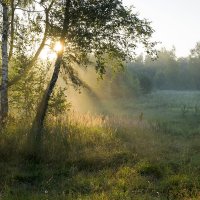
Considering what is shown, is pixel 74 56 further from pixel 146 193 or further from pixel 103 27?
pixel 146 193

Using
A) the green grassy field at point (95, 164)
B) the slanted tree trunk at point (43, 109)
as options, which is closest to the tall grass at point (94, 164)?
the green grassy field at point (95, 164)

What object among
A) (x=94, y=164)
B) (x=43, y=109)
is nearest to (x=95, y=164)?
(x=94, y=164)

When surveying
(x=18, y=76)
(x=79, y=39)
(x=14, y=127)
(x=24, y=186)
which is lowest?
(x=24, y=186)

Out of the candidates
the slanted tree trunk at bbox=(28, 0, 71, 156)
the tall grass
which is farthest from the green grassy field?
the slanted tree trunk at bbox=(28, 0, 71, 156)

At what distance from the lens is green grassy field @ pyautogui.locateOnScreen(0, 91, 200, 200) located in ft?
29.6

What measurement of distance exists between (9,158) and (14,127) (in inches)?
72.6

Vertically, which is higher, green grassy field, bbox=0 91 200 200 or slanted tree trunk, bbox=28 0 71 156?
slanted tree trunk, bbox=28 0 71 156

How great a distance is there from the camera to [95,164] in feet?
38.2

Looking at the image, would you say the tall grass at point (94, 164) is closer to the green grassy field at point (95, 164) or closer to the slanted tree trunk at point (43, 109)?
the green grassy field at point (95, 164)

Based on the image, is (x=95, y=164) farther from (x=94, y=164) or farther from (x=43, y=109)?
(x=43, y=109)

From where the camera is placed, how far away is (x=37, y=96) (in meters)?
17.5

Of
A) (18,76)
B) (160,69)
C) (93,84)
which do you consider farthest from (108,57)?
(160,69)

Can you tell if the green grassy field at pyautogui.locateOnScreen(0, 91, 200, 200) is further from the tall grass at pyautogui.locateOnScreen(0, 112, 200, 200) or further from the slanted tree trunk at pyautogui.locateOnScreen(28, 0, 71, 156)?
the slanted tree trunk at pyautogui.locateOnScreen(28, 0, 71, 156)

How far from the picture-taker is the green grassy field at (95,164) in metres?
9.03
